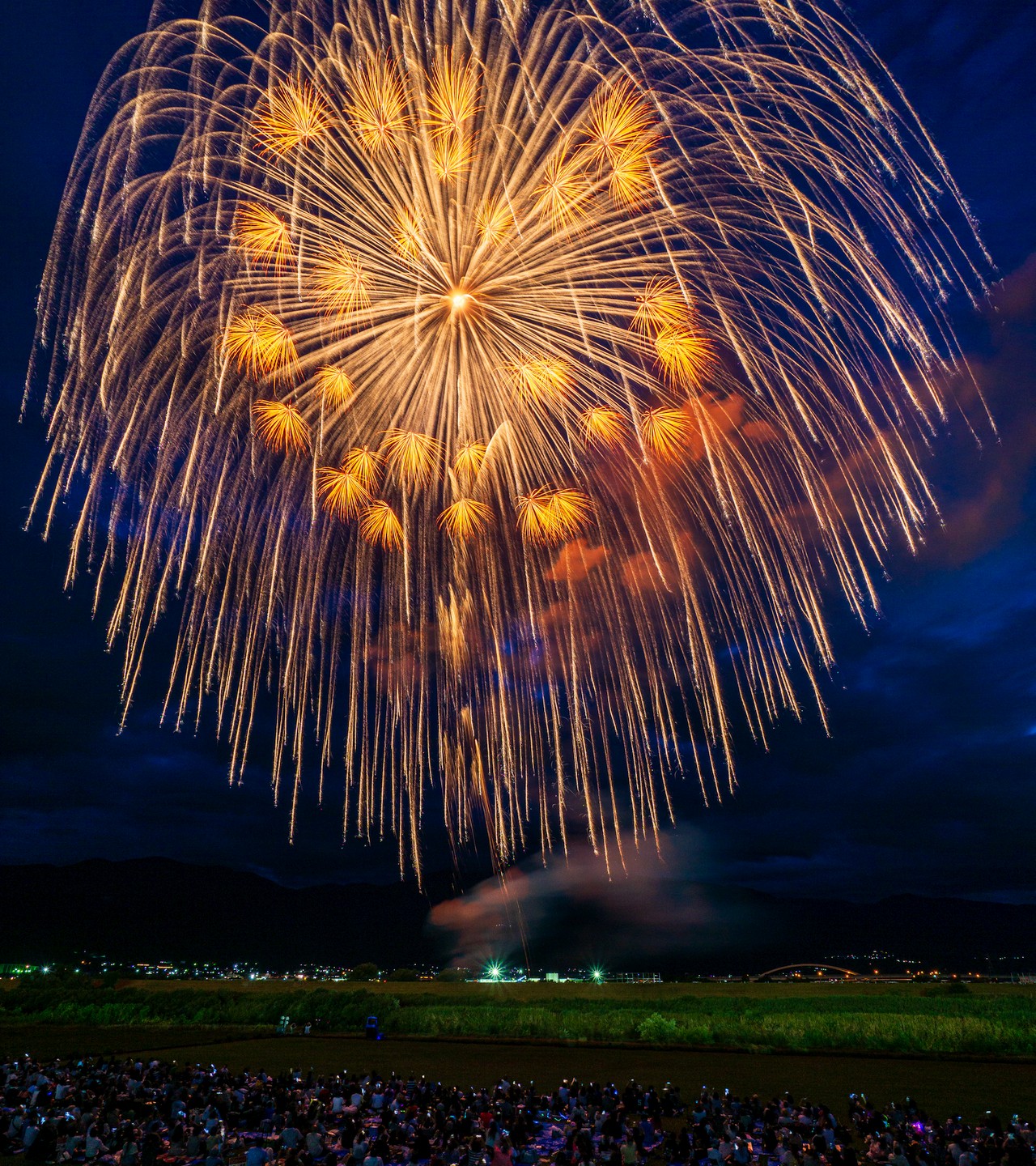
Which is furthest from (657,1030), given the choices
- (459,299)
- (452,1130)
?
(459,299)

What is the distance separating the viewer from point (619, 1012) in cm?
5081

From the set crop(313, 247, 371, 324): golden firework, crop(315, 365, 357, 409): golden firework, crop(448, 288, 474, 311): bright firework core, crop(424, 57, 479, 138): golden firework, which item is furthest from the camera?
crop(315, 365, 357, 409): golden firework

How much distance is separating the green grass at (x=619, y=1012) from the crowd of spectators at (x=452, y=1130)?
1895 centimetres

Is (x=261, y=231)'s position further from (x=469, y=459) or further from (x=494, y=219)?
(x=469, y=459)

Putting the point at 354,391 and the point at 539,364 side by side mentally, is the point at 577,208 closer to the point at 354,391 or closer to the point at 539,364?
the point at 539,364

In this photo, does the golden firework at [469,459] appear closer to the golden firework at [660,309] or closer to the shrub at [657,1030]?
the golden firework at [660,309]

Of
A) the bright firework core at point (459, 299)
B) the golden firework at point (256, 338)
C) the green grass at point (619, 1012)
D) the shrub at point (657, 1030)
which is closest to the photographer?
the bright firework core at point (459, 299)

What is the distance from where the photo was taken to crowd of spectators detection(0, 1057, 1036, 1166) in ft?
57.3

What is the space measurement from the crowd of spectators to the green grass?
18946 millimetres

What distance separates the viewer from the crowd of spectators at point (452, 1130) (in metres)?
17.5

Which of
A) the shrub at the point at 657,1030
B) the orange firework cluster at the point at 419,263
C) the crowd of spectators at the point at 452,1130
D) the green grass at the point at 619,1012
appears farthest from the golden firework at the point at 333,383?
the shrub at the point at 657,1030

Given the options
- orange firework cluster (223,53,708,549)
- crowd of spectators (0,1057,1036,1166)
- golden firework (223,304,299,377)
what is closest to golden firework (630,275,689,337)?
orange firework cluster (223,53,708,549)

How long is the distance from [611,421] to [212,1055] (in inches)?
1627

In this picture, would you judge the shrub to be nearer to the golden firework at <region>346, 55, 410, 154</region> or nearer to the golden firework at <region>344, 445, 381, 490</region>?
the golden firework at <region>344, 445, 381, 490</region>
